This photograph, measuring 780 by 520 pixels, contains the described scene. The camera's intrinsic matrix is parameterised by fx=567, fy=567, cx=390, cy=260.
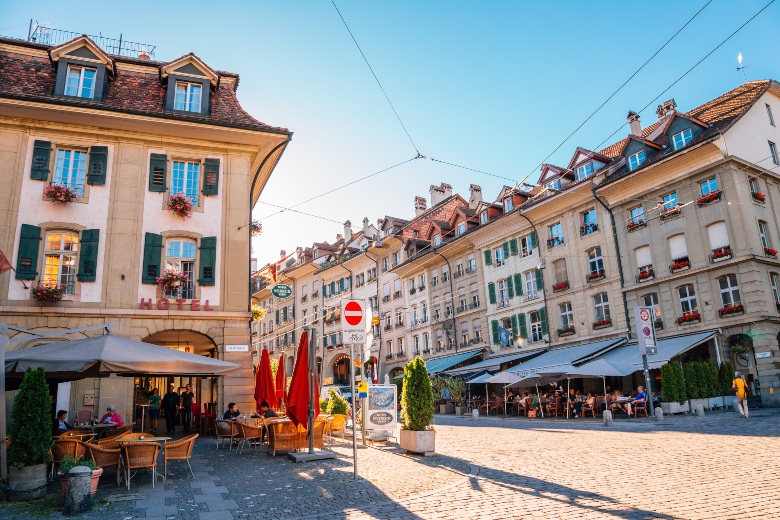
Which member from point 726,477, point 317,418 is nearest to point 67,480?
point 317,418

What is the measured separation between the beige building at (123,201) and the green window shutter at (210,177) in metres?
0.04

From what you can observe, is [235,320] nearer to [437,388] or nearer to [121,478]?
[121,478]

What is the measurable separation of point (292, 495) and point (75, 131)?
15.8m

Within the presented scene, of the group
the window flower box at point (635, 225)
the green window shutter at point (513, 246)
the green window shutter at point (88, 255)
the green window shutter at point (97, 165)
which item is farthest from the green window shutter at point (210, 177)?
the green window shutter at point (513, 246)

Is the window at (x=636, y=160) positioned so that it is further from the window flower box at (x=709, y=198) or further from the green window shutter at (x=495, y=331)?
the green window shutter at (x=495, y=331)

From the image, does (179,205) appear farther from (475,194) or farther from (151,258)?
(475,194)

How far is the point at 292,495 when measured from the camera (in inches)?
336

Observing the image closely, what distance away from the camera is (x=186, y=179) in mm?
20000

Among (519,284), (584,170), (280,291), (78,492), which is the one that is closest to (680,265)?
(584,170)

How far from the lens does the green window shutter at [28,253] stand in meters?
17.3

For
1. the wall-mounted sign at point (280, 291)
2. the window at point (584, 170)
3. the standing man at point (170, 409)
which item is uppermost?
the window at point (584, 170)

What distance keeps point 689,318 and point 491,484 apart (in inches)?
829

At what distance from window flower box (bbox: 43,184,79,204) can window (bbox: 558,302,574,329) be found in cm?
2528

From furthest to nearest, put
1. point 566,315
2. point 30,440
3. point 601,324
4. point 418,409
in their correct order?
1. point 566,315
2. point 601,324
3. point 418,409
4. point 30,440
